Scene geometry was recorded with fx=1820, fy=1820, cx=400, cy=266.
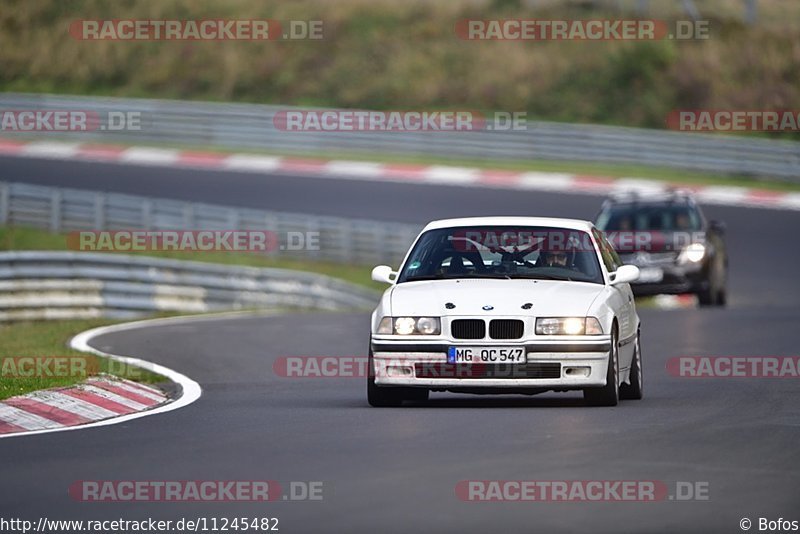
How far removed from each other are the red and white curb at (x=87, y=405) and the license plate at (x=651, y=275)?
1167 cm

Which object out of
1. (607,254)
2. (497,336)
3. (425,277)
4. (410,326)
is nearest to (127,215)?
(607,254)

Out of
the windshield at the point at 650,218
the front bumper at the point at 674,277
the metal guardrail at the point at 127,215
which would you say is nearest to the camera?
the front bumper at the point at 674,277

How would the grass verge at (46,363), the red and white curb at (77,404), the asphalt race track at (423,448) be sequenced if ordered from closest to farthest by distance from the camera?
the asphalt race track at (423,448) → the red and white curb at (77,404) → the grass verge at (46,363)

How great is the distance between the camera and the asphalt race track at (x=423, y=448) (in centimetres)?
812

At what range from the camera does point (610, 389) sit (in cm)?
1255

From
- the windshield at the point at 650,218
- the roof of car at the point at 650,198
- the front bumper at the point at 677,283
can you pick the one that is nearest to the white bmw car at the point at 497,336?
the front bumper at the point at 677,283

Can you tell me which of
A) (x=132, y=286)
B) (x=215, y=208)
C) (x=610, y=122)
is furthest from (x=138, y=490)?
(x=610, y=122)

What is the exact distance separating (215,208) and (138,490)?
24144 mm

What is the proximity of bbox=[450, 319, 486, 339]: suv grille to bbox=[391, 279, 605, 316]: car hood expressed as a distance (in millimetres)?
57

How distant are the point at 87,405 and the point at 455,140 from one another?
32.9m

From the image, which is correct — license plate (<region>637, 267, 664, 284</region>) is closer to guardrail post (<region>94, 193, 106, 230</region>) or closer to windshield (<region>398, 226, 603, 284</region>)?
guardrail post (<region>94, 193, 106, 230</region>)

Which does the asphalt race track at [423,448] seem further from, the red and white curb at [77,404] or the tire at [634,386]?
the red and white curb at [77,404]

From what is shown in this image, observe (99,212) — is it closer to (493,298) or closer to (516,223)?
(516,223)

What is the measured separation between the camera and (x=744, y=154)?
1679 inches
